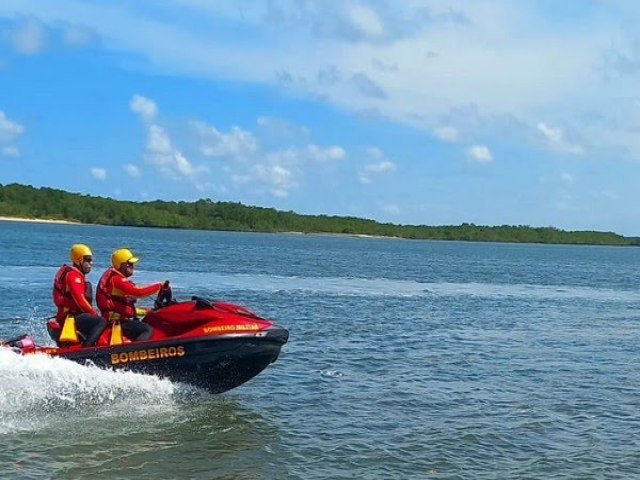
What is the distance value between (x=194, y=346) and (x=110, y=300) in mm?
1253

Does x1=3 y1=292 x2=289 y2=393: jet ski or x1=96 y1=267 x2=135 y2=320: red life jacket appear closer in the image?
x1=3 y1=292 x2=289 y2=393: jet ski

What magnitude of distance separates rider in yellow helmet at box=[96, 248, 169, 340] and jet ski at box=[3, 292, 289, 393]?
179mm

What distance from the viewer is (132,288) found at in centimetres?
1109

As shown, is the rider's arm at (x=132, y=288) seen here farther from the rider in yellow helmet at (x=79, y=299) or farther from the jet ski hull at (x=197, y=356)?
the jet ski hull at (x=197, y=356)

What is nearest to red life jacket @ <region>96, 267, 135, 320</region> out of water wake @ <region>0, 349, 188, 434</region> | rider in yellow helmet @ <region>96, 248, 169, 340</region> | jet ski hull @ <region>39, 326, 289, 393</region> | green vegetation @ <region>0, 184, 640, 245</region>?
rider in yellow helmet @ <region>96, 248, 169, 340</region>

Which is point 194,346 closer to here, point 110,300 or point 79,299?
point 110,300

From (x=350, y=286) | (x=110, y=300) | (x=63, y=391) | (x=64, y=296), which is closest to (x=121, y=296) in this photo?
(x=110, y=300)

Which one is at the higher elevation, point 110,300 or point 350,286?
point 110,300

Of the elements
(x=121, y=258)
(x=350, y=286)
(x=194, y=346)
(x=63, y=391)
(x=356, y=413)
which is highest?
(x=121, y=258)

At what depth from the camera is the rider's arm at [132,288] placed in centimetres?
1094

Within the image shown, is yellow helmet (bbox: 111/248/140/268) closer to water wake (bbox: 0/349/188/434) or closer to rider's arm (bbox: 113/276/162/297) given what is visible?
rider's arm (bbox: 113/276/162/297)

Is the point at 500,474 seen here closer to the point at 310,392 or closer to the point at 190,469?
the point at 190,469

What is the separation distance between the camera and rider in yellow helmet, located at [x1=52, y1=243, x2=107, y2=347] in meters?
11.0

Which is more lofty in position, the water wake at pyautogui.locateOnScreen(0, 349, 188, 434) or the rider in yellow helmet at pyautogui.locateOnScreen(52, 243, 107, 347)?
the rider in yellow helmet at pyautogui.locateOnScreen(52, 243, 107, 347)
